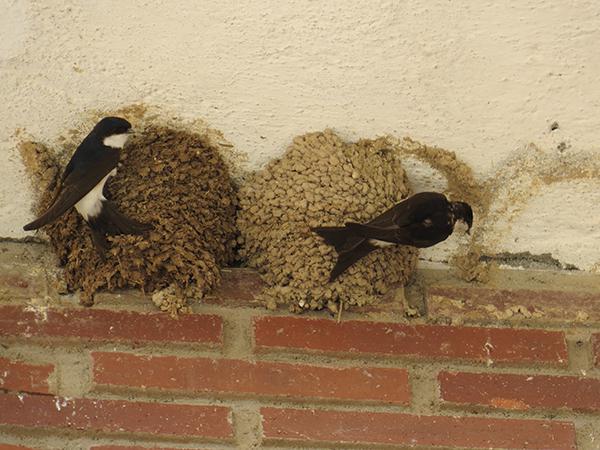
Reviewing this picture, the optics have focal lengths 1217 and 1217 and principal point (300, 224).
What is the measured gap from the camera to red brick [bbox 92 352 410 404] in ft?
8.39

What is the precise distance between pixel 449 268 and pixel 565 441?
53 cm

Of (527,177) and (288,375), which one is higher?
(527,177)

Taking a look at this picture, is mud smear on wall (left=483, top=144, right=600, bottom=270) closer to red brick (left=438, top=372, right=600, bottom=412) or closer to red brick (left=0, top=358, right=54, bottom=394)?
red brick (left=438, top=372, right=600, bottom=412)

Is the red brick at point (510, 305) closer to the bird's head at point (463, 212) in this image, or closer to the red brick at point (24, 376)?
the bird's head at point (463, 212)

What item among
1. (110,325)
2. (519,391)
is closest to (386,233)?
(519,391)

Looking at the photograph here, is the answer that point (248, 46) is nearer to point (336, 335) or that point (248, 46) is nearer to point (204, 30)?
point (204, 30)

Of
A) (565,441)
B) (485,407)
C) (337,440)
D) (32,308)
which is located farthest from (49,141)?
(565,441)

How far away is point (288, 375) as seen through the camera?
259cm

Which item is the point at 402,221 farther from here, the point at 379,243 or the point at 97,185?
the point at 97,185

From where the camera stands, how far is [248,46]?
254 centimetres

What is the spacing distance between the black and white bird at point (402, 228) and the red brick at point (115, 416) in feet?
1.51

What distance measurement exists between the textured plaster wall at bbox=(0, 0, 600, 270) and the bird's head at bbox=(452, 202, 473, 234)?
0.07 meters

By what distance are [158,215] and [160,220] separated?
0.02 meters

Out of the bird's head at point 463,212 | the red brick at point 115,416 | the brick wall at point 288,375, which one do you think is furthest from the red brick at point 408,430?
the bird's head at point 463,212
